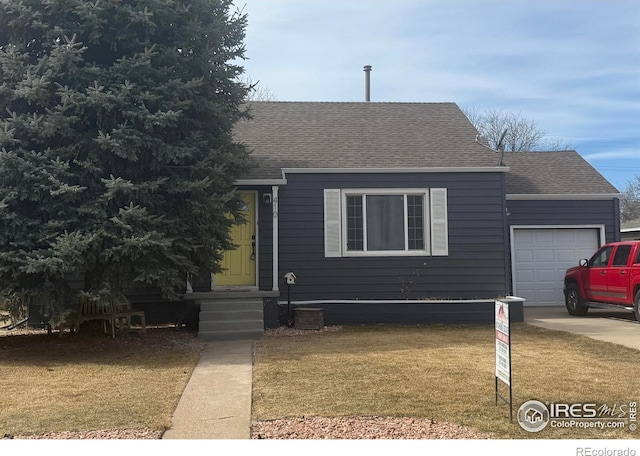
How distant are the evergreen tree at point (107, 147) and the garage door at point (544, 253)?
8.10m

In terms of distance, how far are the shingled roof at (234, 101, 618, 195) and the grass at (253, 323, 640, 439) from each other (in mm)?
3954

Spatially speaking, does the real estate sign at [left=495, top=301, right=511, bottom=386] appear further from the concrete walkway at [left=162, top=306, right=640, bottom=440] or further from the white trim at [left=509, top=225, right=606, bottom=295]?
the white trim at [left=509, top=225, right=606, bottom=295]

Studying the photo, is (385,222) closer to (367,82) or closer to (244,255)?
(244,255)

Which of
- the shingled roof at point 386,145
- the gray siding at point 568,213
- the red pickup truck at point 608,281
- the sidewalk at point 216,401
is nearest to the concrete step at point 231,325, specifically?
the sidewalk at point 216,401

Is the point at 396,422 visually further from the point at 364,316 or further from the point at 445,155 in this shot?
the point at 445,155

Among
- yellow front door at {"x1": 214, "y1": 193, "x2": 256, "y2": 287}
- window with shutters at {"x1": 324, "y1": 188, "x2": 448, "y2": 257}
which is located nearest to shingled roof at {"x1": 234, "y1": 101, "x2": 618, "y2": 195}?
window with shutters at {"x1": 324, "y1": 188, "x2": 448, "y2": 257}

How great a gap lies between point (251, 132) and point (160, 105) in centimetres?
456

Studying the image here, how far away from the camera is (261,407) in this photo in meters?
5.13

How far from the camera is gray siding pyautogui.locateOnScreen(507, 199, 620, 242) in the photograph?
44.8ft

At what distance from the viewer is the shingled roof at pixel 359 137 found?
1164 cm

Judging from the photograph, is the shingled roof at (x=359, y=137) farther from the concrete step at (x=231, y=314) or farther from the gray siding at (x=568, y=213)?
the concrete step at (x=231, y=314)

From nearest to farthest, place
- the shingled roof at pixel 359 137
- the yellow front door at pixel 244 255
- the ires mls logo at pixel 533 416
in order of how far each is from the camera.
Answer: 1. the ires mls logo at pixel 533 416
2. the yellow front door at pixel 244 255
3. the shingled roof at pixel 359 137
